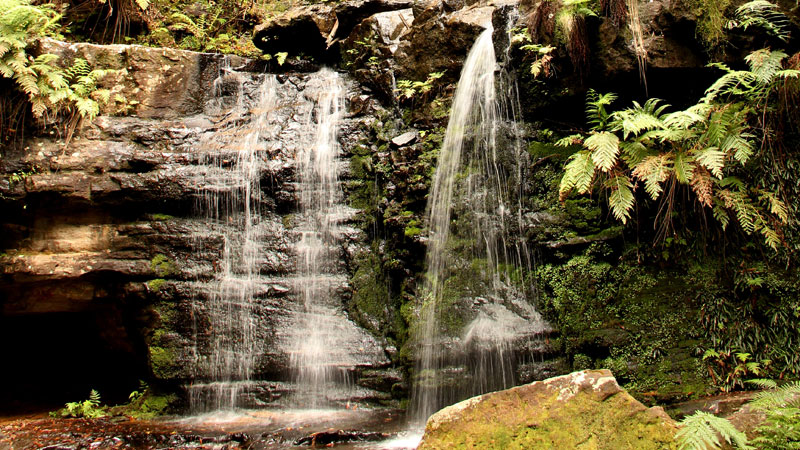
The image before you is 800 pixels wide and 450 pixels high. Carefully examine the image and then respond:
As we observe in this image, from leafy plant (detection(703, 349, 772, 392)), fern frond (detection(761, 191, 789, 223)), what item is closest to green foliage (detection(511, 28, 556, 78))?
fern frond (detection(761, 191, 789, 223))

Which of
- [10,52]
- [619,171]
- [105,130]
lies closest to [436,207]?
[619,171]

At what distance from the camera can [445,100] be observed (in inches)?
284

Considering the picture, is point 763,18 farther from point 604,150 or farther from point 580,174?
point 580,174

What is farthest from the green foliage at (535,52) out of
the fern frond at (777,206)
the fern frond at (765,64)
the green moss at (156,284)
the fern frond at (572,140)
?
the green moss at (156,284)

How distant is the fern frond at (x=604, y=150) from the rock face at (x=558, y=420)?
2209 mm

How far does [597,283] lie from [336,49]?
23.0 feet

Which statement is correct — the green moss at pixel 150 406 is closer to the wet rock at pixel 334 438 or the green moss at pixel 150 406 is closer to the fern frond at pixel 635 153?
the wet rock at pixel 334 438

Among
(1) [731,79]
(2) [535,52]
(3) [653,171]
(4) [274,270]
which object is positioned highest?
(2) [535,52]

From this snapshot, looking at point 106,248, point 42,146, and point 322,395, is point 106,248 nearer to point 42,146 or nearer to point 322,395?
point 42,146

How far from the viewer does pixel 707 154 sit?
4.50 meters

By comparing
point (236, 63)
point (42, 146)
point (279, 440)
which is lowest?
point (279, 440)

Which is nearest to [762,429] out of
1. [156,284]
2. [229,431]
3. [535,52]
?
[535,52]

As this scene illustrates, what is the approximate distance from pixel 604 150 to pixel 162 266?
6083 millimetres

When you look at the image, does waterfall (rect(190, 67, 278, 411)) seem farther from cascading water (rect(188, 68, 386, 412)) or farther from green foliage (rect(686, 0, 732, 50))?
green foliage (rect(686, 0, 732, 50))
